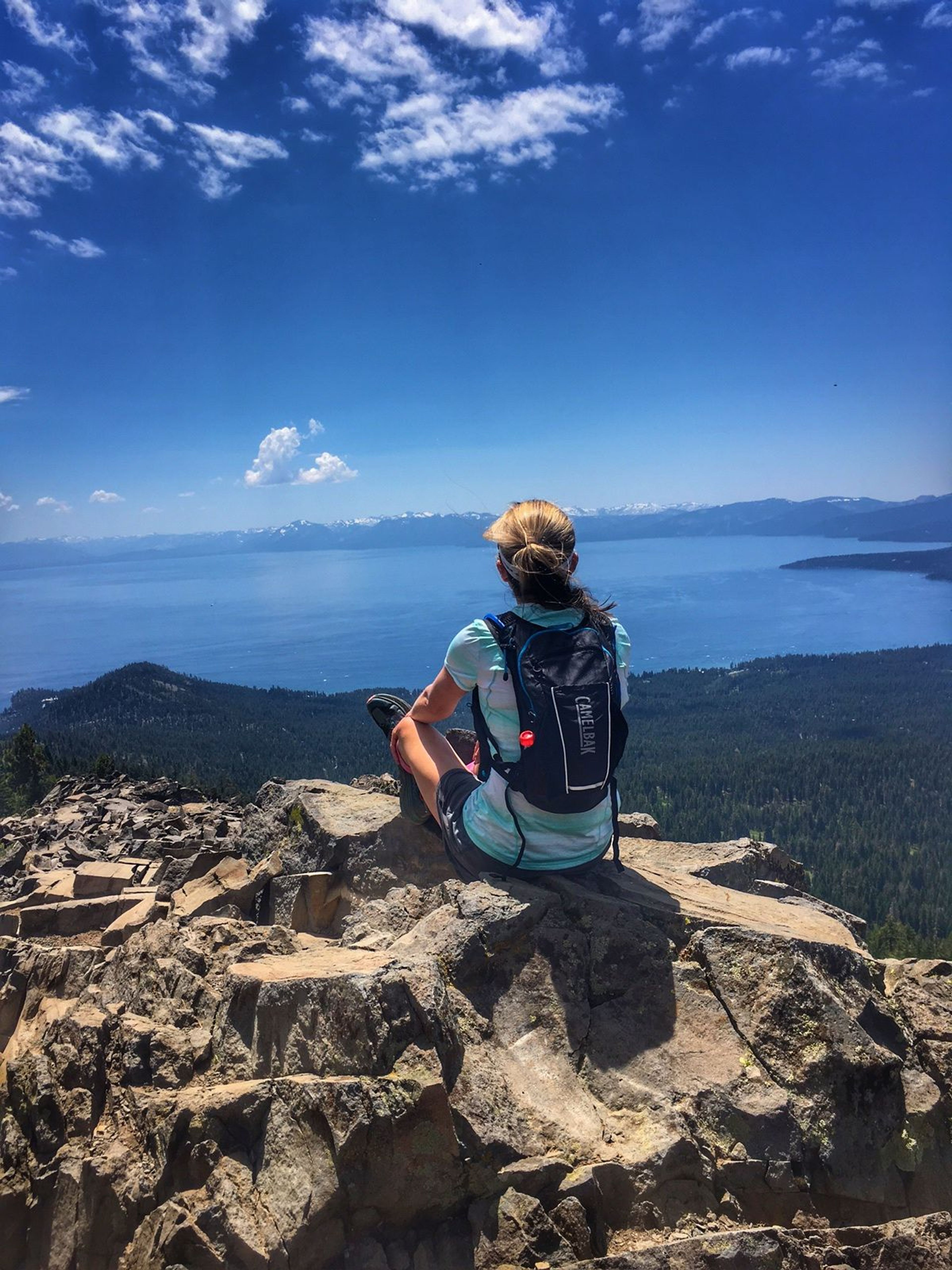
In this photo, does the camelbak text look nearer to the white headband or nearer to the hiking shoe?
the white headband

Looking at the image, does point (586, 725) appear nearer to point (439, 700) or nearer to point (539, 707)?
point (539, 707)

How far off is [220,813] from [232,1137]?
10.3 metres

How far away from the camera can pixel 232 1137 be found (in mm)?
3215

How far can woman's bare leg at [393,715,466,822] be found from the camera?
5199 millimetres

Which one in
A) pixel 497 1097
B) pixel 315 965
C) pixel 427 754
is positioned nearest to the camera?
pixel 497 1097

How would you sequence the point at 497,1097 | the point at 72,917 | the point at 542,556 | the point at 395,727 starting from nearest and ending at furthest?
the point at 497,1097
the point at 542,556
the point at 395,727
the point at 72,917

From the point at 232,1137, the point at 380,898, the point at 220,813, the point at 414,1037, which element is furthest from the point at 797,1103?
the point at 220,813

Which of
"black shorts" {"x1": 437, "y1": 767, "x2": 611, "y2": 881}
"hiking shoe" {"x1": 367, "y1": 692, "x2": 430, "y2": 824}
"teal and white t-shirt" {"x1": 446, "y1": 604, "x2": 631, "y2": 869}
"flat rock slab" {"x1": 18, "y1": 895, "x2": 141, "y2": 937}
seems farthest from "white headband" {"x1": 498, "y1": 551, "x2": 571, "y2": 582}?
"flat rock slab" {"x1": 18, "y1": 895, "x2": 141, "y2": 937}

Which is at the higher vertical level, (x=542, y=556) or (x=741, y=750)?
(x=542, y=556)

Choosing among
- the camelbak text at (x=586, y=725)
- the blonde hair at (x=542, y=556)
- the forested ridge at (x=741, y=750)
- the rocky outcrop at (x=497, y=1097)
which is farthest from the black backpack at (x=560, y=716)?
the forested ridge at (x=741, y=750)

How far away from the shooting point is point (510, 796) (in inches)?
167

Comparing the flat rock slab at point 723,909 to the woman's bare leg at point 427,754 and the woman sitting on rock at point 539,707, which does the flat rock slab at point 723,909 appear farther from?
the woman's bare leg at point 427,754

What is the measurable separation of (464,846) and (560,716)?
1.17m

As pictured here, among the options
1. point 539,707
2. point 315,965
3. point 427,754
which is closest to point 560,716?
point 539,707
